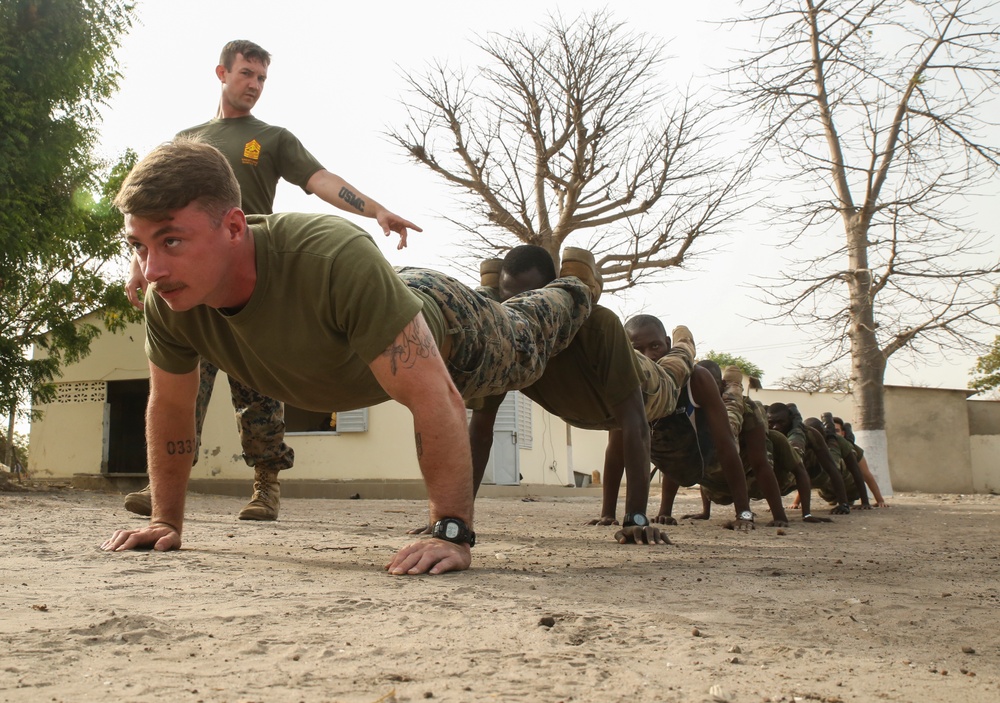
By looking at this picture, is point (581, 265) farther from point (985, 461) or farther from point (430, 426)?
point (985, 461)

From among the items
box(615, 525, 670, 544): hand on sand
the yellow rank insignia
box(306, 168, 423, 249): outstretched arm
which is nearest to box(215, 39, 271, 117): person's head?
the yellow rank insignia

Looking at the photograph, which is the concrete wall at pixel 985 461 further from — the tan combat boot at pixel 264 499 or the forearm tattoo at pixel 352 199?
the forearm tattoo at pixel 352 199

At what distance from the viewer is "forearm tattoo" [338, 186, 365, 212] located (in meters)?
4.38

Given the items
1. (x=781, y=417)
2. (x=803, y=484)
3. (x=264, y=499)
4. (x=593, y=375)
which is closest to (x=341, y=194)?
(x=593, y=375)

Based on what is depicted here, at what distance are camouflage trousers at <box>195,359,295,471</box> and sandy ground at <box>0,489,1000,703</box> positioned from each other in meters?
1.14

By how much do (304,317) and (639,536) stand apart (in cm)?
212

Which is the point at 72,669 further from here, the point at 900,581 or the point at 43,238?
the point at 43,238

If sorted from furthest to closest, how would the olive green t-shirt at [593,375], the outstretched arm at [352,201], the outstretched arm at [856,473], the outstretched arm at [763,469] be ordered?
1. the outstretched arm at [856,473]
2. the outstretched arm at [763,469]
3. the olive green t-shirt at [593,375]
4. the outstretched arm at [352,201]

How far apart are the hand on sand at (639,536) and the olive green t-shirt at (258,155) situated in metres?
2.47

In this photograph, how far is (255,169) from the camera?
4688 mm

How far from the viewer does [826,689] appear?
5.47 ft

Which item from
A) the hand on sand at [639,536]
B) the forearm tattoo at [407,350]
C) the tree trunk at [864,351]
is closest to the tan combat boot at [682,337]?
the hand on sand at [639,536]

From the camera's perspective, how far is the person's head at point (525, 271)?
16.3 feet

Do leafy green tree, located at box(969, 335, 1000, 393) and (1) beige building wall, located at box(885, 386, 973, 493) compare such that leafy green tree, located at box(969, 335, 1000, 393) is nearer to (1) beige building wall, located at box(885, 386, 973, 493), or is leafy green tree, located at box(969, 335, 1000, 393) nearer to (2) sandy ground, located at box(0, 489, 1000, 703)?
(1) beige building wall, located at box(885, 386, 973, 493)
